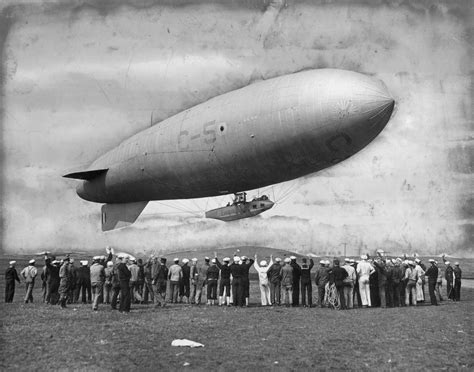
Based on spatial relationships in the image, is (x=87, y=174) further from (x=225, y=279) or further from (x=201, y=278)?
(x=225, y=279)

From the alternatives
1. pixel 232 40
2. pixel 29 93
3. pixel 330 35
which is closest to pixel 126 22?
Result: pixel 232 40

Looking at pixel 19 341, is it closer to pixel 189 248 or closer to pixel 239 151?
pixel 239 151

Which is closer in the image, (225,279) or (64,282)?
(64,282)

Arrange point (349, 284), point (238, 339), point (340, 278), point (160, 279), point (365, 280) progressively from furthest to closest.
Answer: point (160, 279), point (365, 280), point (349, 284), point (340, 278), point (238, 339)

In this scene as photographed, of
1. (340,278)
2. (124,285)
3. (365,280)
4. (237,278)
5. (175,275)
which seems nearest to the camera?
(124,285)

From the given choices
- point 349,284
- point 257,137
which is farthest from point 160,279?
point 349,284

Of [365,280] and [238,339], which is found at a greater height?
[365,280]

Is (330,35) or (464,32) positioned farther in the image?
(330,35)
